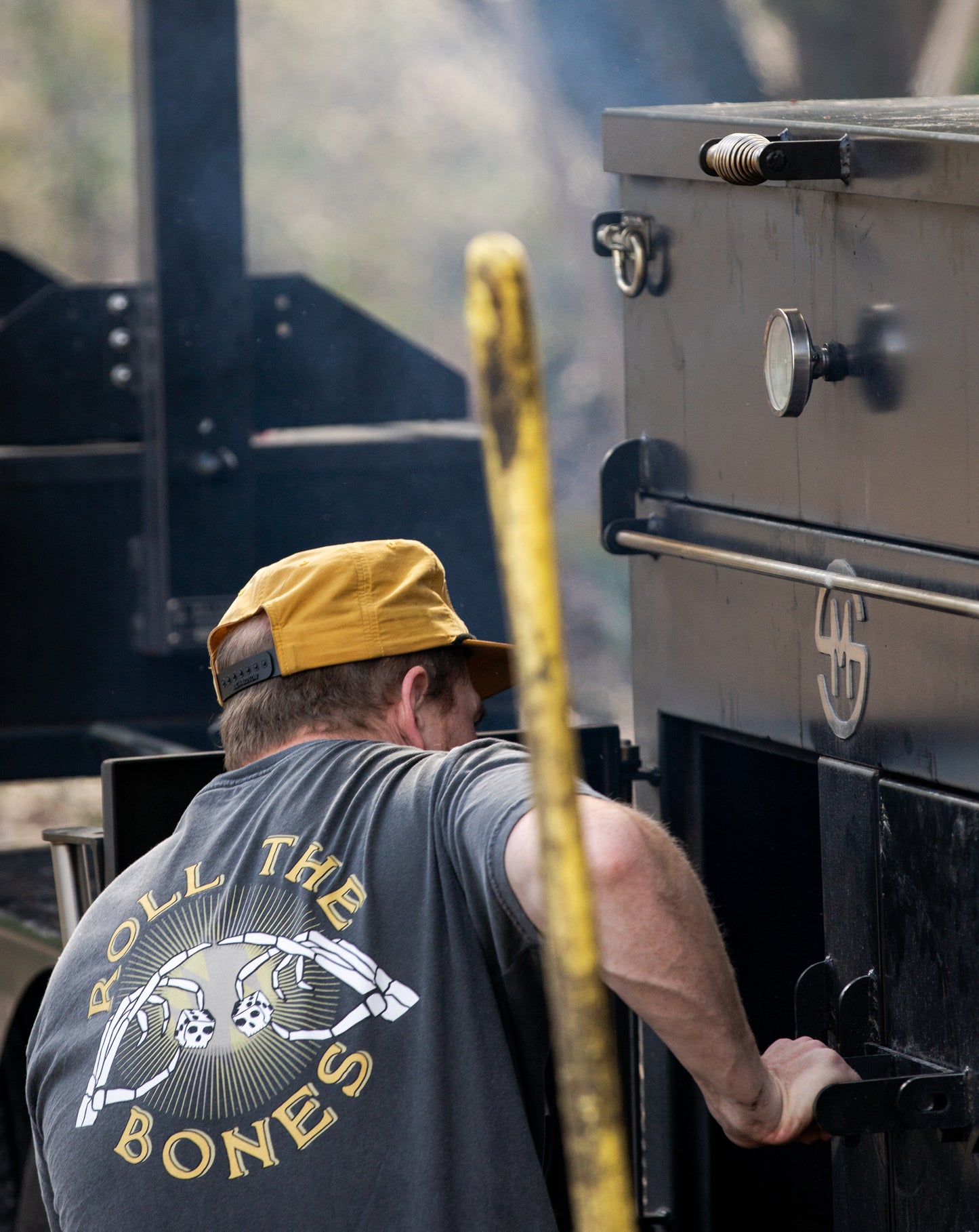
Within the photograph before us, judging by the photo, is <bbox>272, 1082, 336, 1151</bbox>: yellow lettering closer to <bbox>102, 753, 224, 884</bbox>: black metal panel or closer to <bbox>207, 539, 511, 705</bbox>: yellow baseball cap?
<bbox>207, 539, 511, 705</bbox>: yellow baseball cap

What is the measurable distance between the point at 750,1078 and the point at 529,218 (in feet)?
46.2

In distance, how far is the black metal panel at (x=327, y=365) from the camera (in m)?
4.55

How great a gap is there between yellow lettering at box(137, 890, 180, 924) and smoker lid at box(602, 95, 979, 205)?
3.28 ft

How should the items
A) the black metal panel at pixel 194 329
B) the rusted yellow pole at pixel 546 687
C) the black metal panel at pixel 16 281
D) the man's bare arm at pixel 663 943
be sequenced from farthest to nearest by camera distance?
the black metal panel at pixel 16 281 < the black metal panel at pixel 194 329 < the man's bare arm at pixel 663 943 < the rusted yellow pole at pixel 546 687

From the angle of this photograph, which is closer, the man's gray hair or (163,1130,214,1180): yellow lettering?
(163,1130,214,1180): yellow lettering

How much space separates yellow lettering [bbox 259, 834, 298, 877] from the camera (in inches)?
68.5

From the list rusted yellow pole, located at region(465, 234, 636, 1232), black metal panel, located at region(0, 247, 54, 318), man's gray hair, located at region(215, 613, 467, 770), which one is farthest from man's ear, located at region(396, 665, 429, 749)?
black metal panel, located at region(0, 247, 54, 318)

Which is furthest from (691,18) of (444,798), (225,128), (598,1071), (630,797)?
(598,1071)

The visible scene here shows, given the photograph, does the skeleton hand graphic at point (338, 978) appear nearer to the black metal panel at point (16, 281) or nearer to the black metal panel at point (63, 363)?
the black metal panel at point (63, 363)

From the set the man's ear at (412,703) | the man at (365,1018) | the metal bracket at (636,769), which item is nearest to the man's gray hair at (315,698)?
the man's ear at (412,703)

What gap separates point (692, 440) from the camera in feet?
7.50

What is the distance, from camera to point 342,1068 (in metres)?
1.66

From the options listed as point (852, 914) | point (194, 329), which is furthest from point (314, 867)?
point (194, 329)

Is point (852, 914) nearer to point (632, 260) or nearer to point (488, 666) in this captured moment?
point (488, 666)
